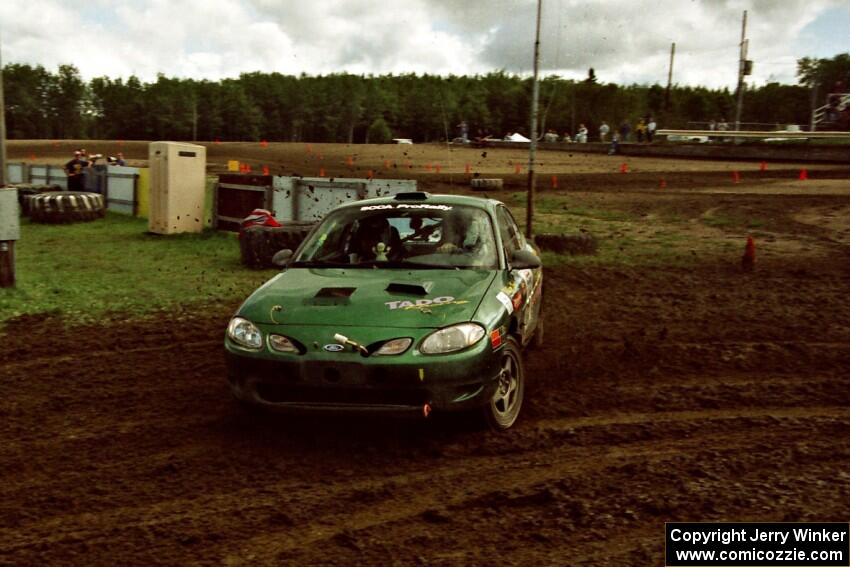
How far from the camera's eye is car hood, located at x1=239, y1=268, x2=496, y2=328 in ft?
15.7

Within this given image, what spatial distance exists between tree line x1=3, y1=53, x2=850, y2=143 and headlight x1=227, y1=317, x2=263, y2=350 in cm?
10627

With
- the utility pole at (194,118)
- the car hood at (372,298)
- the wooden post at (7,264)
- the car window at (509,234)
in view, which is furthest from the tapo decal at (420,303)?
the utility pole at (194,118)

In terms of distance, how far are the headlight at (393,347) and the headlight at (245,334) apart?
0.79 m

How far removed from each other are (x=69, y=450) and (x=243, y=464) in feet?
4.00

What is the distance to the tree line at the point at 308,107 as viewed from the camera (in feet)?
395

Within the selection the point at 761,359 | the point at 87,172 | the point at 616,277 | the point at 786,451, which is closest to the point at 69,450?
the point at 786,451

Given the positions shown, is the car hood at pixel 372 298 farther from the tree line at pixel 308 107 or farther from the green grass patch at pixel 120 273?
the tree line at pixel 308 107

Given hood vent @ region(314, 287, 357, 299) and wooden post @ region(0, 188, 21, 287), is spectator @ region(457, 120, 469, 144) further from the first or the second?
hood vent @ region(314, 287, 357, 299)

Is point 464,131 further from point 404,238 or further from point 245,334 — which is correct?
point 245,334

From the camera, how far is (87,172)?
74.5ft

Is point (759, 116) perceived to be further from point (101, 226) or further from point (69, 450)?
point (69, 450)

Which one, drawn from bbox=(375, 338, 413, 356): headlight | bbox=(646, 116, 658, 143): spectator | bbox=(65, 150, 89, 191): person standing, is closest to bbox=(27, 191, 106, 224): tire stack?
bbox=(65, 150, 89, 191): person standing

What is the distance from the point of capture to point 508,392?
5.32m

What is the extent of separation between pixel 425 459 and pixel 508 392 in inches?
36.4
